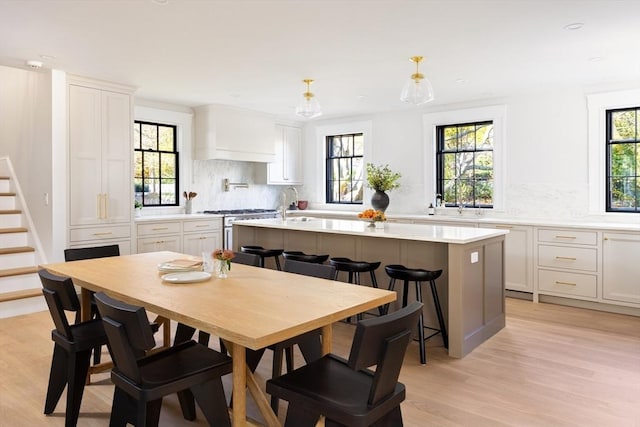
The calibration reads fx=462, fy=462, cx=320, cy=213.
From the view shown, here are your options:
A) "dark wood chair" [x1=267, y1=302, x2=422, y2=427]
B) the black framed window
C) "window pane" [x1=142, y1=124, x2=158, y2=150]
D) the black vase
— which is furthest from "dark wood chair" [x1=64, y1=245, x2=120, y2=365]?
the black framed window

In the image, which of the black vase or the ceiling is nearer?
the ceiling

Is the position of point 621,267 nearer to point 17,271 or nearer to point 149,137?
point 149,137

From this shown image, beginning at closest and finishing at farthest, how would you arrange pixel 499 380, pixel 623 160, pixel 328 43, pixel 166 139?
pixel 499 380 → pixel 328 43 → pixel 623 160 → pixel 166 139

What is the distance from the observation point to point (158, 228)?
6086 mm

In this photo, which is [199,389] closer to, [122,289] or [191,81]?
[122,289]

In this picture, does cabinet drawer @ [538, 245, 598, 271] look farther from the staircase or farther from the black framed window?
the staircase

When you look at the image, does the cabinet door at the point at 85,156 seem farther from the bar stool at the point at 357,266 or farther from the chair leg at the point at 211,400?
the chair leg at the point at 211,400

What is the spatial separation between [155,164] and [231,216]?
4.35ft

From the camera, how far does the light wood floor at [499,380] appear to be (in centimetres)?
264

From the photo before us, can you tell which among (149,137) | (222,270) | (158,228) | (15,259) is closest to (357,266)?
(222,270)

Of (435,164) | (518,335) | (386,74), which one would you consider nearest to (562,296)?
(518,335)

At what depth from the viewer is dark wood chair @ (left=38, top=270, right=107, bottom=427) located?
Answer: 238 centimetres

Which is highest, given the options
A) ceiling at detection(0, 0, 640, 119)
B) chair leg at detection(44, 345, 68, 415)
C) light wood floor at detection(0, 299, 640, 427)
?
ceiling at detection(0, 0, 640, 119)

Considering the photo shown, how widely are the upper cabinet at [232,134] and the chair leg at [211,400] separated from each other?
16.8 feet
